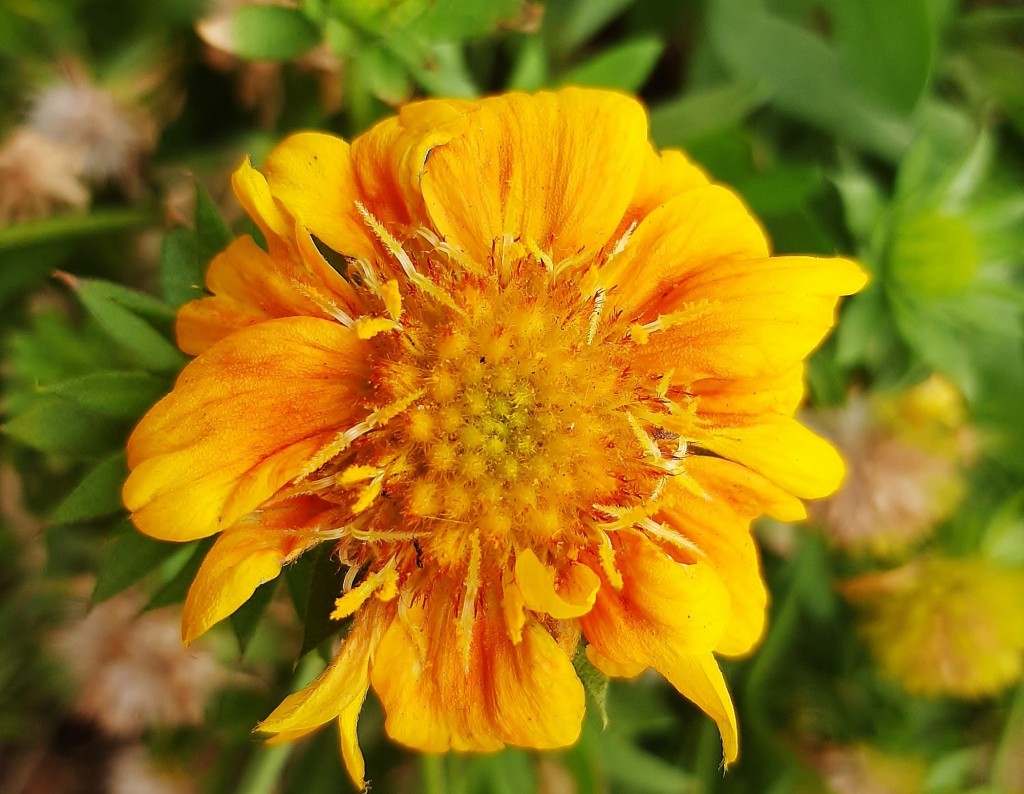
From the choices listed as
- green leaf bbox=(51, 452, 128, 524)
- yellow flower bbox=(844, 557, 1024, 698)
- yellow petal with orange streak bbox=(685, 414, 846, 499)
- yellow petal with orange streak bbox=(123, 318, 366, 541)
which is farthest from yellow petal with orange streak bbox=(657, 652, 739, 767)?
yellow flower bbox=(844, 557, 1024, 698)

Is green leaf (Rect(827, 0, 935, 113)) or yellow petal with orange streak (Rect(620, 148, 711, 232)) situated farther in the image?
green leaf (Rect(827, 0, 935, 113))

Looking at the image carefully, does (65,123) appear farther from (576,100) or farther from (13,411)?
(576,100)

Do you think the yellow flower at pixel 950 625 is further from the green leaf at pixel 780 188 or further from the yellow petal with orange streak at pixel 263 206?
the yellow petal with orange streak at pixel 263 206

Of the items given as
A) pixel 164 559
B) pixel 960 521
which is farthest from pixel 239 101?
pixel 960 521

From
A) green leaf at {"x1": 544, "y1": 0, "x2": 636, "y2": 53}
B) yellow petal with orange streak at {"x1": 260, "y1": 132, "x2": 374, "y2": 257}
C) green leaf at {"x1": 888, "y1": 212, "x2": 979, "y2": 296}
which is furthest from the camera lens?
green leaf at {"x1": 544, "y1": 0, "x2": 636, "y2": 53}

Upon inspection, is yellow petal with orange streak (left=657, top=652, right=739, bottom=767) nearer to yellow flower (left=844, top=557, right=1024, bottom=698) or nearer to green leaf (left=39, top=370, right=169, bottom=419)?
green leaf (left=39, top=370, right=169, bottom=419)

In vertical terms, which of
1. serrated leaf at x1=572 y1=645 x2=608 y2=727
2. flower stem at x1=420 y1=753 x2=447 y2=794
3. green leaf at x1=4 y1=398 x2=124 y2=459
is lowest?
flower stem at x1=420 y1=753 x2=447 y2=794

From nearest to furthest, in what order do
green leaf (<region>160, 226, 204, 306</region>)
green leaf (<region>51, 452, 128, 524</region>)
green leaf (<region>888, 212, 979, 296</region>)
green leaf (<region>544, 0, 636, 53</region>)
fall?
green leaf (<region>51, 452, 128, 524</region>), green leaf (<region>160, 226, 204, 306</region>), green leaf (<region>888, 212, 979, 296</region>), green leaf (<region>544, 0, 636, 53</region>)
